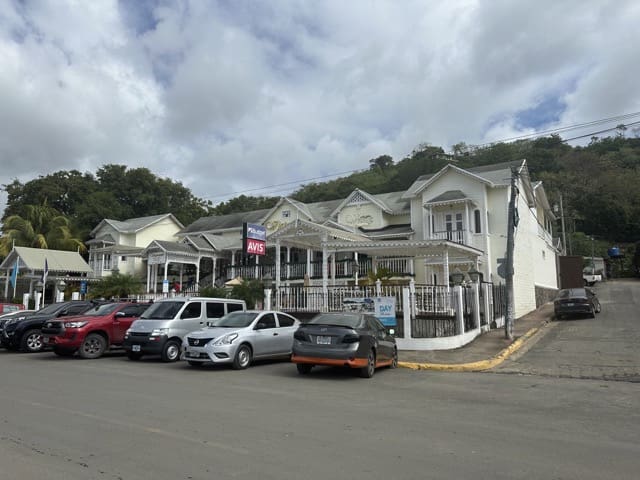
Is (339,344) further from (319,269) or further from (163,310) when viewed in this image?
(319,269)

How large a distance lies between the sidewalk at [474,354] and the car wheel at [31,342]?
1177 cm

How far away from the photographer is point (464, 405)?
8031 mm

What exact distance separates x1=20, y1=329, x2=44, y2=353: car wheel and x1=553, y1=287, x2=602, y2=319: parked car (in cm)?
2171

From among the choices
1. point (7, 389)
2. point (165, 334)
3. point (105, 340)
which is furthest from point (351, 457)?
point (105, 340)

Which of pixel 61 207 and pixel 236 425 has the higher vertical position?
pixel 61 207

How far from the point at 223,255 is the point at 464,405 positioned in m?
32.9

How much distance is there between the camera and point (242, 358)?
12.3m

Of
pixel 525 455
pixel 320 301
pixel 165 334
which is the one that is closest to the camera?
pixel 525 455

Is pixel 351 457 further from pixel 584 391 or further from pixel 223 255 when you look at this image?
pixel 223 255

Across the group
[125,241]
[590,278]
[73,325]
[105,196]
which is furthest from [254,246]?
[105,196]

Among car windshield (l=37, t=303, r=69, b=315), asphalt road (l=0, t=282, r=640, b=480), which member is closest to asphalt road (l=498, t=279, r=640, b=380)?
asphalt road (l=0, t=282, r=640, b=480)

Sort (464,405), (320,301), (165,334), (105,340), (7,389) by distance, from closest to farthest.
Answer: (464,405)
(7,389)
(165,334)
(105,340)
(320,301)

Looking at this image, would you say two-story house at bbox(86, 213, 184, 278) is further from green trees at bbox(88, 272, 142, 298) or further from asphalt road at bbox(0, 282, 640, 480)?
asphalt road at bbox(0, 282, 640, 480)

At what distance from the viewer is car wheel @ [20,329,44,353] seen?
16.1 metres
